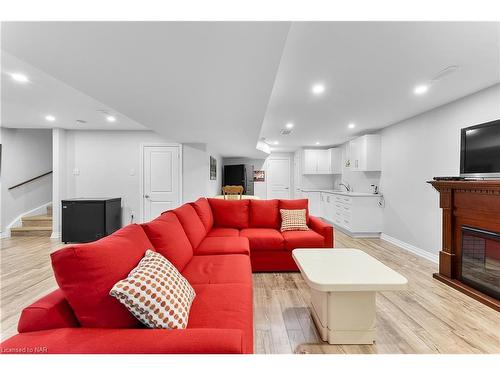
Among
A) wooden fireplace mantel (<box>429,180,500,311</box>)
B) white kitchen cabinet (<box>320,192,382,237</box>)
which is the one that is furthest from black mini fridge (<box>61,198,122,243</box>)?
wooden fireplace mantel (<box>429,180,500,311</box>)

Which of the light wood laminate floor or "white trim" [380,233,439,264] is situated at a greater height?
"white trim" [380,233,439,264]

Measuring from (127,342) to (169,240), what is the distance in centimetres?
96

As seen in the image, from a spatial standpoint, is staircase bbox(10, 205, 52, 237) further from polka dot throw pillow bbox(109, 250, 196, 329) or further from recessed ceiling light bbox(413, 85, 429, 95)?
recessed ceiling light bbox(413, 85, 429, 95)

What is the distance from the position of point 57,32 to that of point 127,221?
4718mm

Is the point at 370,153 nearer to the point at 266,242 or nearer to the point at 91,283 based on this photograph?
the point at 266,242

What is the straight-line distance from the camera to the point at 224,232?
11.0 ft

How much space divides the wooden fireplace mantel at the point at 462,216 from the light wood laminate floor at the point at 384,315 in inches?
6.0

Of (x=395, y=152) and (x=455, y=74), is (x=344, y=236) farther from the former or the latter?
(x=455, y=74)

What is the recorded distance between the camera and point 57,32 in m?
1.46

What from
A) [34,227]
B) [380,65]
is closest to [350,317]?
[380,65]

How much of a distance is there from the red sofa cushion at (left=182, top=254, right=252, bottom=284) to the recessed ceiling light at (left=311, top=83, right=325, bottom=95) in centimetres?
213

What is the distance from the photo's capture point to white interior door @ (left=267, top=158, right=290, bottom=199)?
9.00 meters
